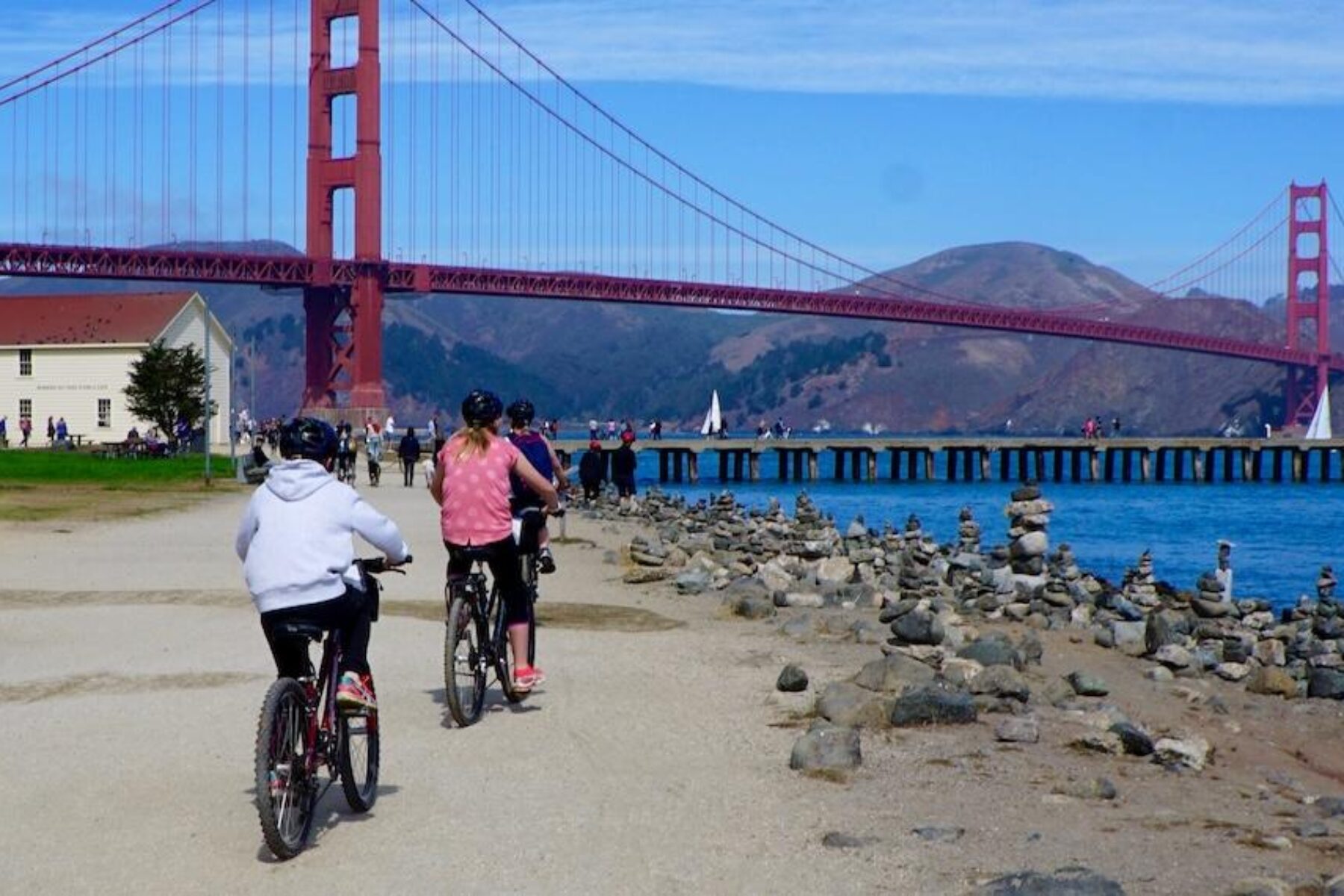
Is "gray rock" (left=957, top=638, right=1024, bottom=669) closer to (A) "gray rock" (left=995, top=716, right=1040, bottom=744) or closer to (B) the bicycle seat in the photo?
(A) "gray rock" (left=995, top=716, right=1040, bottom=744)

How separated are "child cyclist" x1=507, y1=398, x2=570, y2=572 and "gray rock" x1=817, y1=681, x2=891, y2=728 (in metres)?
1.59

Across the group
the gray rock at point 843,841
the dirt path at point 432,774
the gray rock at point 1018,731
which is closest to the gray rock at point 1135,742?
the gray rock at point 1018,731

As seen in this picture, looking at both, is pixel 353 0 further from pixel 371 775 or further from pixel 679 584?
pixel 371 775

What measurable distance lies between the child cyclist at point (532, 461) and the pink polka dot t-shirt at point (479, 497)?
0.65 meters

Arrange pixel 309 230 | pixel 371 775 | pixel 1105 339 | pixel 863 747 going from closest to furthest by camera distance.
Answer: pixel 371 775, pixel 863 747, pixel 309 230, pixel 1105 339

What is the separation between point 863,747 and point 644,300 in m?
73.5

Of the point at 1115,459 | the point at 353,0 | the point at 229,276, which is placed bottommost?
the point at 1115,459

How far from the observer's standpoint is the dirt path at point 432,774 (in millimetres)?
6777

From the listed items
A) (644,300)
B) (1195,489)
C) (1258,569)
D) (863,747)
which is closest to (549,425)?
(644,300)

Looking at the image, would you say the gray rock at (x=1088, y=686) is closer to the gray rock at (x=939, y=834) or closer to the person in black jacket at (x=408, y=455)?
the gray rock at (x=939, y=834)

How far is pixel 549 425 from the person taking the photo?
7556 cm

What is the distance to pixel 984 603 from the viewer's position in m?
19.3

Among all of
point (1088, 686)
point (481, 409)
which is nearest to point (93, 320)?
point (1088, 686)

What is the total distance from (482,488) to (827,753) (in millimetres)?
2200
